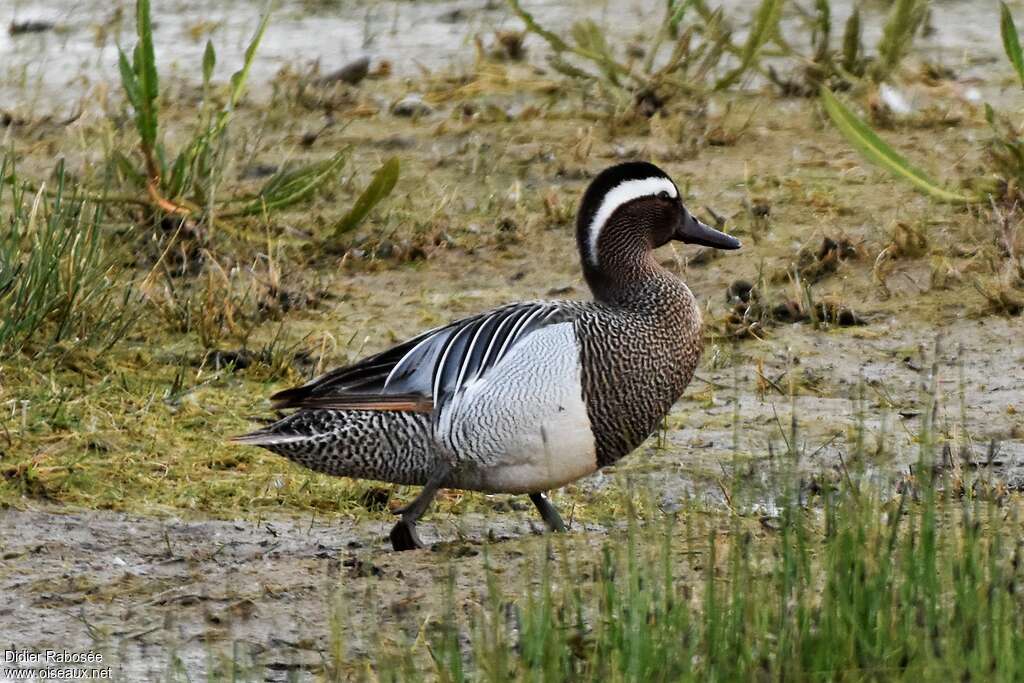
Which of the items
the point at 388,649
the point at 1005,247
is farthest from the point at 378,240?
the point at 388,649

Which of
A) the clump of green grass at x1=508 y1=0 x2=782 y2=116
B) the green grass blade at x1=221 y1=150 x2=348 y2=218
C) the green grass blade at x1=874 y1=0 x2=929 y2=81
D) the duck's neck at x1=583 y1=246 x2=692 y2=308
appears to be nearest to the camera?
the duck's neck at x1=583 y1=246 x2=692 y2=308

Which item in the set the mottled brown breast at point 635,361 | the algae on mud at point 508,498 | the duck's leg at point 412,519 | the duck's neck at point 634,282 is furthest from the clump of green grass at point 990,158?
the duck's leg at point 412,519

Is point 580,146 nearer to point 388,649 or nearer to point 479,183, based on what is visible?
point 479,183

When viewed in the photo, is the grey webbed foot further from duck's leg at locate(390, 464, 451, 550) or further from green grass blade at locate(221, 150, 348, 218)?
green grass blade at locate(221, 150, 348, 218)

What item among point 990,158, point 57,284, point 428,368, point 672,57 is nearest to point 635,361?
point 428,368

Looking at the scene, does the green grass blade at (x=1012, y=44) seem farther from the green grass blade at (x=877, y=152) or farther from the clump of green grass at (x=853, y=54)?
the clump of green grass at (x=853, y=54)

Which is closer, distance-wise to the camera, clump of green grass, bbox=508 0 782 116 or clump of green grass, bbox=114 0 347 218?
clump of green grass, bbox=114 0 347 218

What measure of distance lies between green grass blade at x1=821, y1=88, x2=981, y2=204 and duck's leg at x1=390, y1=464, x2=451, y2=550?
266 cm

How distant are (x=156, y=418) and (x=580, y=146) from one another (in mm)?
2937

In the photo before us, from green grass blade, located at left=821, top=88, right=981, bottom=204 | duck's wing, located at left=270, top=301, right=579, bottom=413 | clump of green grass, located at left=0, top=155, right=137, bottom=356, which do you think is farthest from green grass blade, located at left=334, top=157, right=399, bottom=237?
duck's wing, located at left=270, top=301, right=579, bottom=413

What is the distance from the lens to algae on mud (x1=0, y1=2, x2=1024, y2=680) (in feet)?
12.2

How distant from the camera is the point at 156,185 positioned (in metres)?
7.43

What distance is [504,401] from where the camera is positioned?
4.97 m

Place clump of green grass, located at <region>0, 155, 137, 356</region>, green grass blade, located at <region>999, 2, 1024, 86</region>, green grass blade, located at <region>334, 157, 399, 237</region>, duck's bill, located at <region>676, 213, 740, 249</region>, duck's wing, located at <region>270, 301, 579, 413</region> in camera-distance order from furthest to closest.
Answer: green grass blade, located at <region>334, 157, 399, 237</region> < green grass blade, located at <region>999, 2, 1024, 86</region> < clump of green grass, located at <region>0, 155, 137, 356</region> < duck's bill, located at <region>676, 213, 740, 249</region> < duck's wing, located at <region>270, 301, 579, 413</region>
